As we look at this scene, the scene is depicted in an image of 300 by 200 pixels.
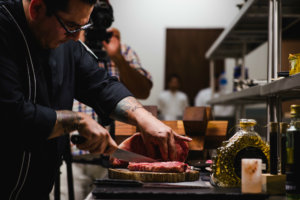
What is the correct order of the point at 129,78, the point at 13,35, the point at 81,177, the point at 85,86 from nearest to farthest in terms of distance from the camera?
1. the point at 13,35
2. the point at 85,86
3. the point at 129,78
4. the point at 81,177

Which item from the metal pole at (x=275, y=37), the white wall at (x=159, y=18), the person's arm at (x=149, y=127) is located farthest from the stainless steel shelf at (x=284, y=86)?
the white wall at (x=159, y=18)

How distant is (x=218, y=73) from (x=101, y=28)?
547 cm

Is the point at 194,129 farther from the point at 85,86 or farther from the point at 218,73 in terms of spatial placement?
the point at 218,73

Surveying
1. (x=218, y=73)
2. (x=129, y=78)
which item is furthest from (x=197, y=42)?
(x=129, y=78)

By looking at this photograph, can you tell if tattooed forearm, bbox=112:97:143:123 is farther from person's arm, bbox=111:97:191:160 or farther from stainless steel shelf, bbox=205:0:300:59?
stainless steel shelf, bbox=205:0:300:59

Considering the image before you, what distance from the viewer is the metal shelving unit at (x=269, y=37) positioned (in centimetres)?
200

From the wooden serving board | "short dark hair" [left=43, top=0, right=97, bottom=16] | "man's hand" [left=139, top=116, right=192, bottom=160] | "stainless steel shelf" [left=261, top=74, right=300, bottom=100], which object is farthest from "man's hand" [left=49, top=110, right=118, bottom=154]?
"stainless steel shelf" [left=261, top=74, right=300, bottom=100]

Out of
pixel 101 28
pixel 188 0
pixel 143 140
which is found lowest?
pixel 143 140

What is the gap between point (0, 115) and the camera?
1.22m

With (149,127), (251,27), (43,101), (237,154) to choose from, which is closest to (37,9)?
(43,101)

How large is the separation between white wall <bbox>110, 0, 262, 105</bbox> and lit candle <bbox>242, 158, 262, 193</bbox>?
261 inches

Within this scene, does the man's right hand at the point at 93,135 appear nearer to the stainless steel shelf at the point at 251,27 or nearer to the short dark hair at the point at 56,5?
the short dark hair at the point at 56,5

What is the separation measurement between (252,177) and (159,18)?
691 centimetres

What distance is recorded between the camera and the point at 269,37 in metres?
2.15
